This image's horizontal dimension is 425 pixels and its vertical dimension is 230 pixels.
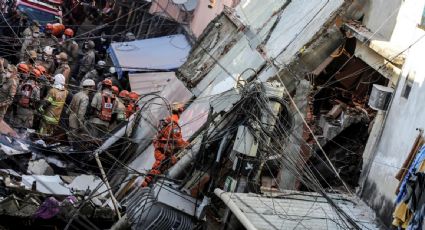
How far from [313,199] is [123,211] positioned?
148 inches

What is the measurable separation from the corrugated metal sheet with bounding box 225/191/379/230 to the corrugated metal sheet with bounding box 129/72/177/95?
10.2 m

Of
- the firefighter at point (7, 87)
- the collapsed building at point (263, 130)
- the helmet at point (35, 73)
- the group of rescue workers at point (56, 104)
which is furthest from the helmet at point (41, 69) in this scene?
the collapsed building at point (263, 130)

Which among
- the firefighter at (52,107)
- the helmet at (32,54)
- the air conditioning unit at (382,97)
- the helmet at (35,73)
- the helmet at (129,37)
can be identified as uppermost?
the air conditioning unit at (382,97)

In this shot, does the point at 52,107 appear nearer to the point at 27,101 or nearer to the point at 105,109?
the point at 27,101

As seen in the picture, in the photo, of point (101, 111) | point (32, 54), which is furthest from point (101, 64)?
point (101, 111)

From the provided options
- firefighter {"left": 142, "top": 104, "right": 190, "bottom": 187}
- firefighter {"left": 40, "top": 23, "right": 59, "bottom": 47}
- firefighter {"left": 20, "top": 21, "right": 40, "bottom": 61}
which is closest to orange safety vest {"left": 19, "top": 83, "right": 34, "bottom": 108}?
firefighter {"left": 20, "top": 21, "right": 40, "bottom": 61}

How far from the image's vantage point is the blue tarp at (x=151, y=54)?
85.4ft

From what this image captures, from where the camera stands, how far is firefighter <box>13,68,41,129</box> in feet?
67.3

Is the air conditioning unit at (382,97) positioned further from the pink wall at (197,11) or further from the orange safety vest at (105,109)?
the pink wall at (197,11)

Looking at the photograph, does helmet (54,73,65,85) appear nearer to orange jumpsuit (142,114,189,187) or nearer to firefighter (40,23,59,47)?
firefighter (40,23,59,47)

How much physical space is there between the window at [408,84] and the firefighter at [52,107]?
9222 mm

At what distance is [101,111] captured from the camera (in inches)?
805

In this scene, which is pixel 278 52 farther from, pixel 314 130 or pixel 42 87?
pixel 42 87

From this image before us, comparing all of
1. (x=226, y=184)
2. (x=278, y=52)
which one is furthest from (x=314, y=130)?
(x=226, y=184)
